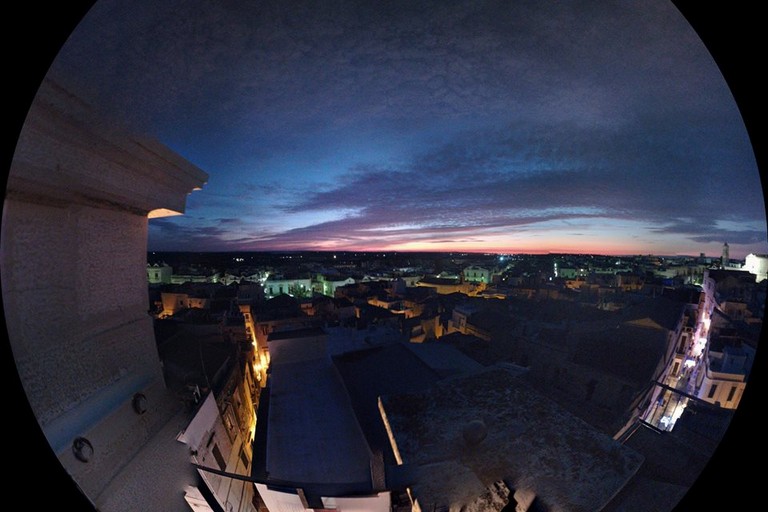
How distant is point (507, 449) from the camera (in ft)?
6.63

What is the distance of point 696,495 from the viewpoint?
1.45 metres

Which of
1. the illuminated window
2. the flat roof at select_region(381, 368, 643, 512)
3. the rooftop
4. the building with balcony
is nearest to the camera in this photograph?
the building with balcony

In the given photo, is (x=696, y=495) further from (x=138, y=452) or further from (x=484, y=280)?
(x=484, y=280)

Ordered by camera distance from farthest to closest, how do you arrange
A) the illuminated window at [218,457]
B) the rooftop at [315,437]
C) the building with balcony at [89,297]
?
the rooftop at [315,437], the illuminated window at [218,457], the building with balcony at [89,297]

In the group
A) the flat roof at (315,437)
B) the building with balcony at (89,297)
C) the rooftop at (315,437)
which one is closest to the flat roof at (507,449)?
the rooftop at (315,437)

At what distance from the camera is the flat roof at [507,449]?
174cm

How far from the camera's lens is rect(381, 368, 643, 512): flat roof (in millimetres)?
1737

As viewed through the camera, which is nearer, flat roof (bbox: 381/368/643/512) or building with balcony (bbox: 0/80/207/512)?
building with balcony (bbox: 0/80/207/512)

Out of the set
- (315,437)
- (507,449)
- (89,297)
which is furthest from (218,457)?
(507,449)

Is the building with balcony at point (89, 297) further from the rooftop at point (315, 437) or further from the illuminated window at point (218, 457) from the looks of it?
the rooftop at point (315, 437)

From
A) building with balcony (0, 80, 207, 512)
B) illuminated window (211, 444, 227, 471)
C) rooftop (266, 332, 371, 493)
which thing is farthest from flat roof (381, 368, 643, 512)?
illuminated window (211, 444, 227, 471)

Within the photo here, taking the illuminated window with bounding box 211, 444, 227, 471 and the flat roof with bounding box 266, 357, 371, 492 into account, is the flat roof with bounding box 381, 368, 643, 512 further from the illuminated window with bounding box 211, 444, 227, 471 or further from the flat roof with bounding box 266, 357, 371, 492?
the illuminated window with bounding box 211, 444, 227, 471

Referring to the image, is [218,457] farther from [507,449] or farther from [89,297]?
[507,449]

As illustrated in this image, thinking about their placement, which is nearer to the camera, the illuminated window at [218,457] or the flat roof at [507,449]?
the flat roof at [507,449]
